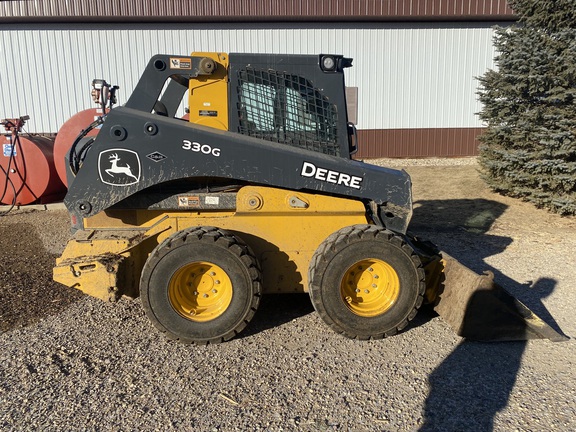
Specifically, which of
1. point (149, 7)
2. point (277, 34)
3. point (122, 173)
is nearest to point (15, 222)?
point (122, 173)

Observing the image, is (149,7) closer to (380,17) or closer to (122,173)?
(380,17)

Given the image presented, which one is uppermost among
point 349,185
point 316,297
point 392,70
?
point 392,70

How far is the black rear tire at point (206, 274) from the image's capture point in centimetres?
384

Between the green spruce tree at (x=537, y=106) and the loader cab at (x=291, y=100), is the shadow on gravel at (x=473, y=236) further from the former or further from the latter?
the loader cab at (x=291, y=100)

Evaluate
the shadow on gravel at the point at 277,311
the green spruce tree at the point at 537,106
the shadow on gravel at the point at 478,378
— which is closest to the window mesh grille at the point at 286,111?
the shadow on gravel at the point at 277,311

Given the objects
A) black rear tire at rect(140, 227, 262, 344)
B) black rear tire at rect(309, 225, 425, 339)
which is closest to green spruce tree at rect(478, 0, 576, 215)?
black rear tire at rect(309, 225, 425, 339)

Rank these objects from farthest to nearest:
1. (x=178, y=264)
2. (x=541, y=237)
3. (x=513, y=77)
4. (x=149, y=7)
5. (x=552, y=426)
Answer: (x=149, y=7) → (x=513, y=77) → (x=541, y=237) → (x=178, y=264) → (x=552, y=426)

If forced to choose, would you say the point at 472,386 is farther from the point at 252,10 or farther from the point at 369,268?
the point at 252,10

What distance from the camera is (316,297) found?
3.95m

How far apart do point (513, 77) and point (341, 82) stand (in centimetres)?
655

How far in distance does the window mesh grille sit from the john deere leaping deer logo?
3.27 ft

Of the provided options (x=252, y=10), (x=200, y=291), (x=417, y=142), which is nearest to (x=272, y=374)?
(x=200, y=291)

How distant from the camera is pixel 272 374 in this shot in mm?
3516

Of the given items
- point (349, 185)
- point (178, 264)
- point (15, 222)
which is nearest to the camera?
point (178, 264)
